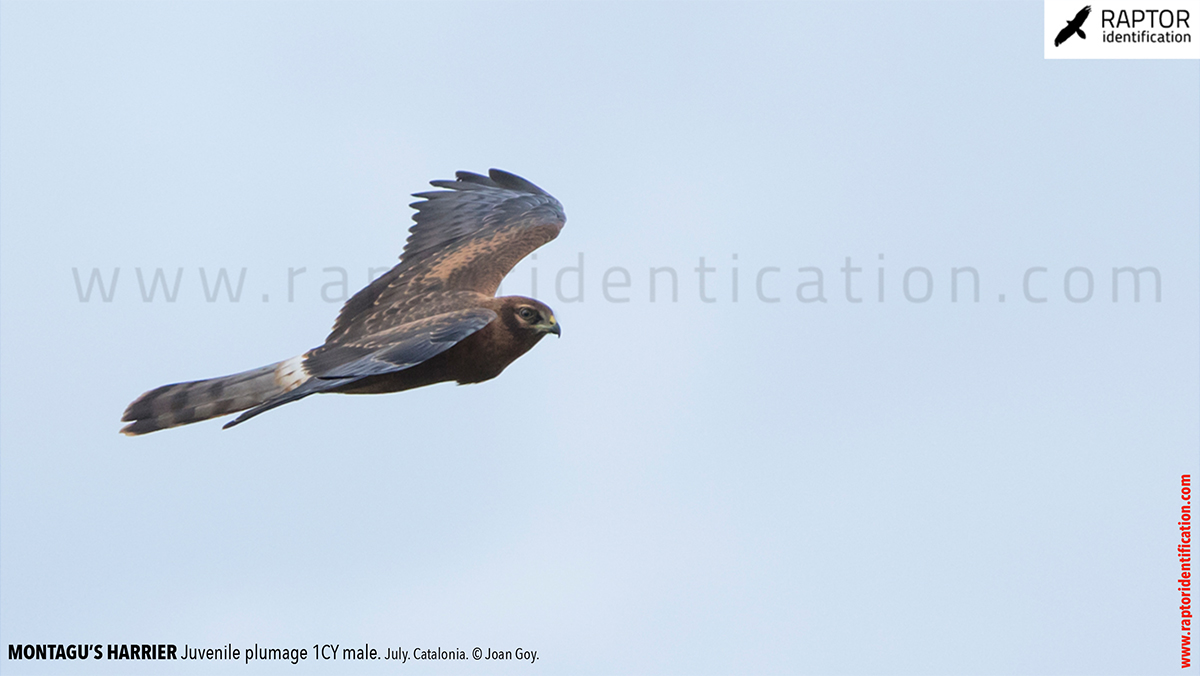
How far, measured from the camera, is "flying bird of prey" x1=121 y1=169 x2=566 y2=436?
9.28 meters

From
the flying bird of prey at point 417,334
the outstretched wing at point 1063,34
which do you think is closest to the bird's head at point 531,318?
the flying bird of prey at point 417,334

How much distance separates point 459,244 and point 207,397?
3242 mm

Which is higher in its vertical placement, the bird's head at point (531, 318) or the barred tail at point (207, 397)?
the bird's head at point (531, 318)

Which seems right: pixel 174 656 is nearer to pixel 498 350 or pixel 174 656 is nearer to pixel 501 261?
pixel 498 350

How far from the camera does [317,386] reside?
8.53m

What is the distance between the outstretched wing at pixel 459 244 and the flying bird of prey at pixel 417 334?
0.04 ft

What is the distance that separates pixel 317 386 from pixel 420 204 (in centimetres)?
477

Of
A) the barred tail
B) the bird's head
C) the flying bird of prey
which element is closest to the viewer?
the flying bird of prey

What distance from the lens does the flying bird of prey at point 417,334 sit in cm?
928

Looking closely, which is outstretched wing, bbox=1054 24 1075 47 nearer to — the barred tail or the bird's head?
the bird's head

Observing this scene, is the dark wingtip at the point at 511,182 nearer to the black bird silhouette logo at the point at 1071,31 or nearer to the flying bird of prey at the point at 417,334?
the flying bird of prey at the point at 417,334

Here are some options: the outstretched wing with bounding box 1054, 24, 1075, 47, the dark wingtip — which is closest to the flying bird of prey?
the dark wingtip

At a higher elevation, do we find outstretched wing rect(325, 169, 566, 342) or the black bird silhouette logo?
the black bird silhouette logo

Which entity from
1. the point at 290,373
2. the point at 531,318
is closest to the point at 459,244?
the point at 531,318
